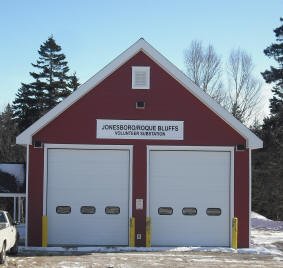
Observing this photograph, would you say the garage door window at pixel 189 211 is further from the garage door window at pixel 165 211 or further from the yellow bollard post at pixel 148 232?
the yellow bollard post at pixel 148 232

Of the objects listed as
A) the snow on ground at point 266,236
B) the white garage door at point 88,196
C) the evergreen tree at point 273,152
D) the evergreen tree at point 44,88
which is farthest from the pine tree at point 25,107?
the white garage door at point 88,196

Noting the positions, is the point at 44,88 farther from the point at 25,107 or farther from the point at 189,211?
the point at 189,211

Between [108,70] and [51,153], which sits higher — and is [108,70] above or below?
above

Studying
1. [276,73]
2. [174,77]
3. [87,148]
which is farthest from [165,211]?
[276,73]

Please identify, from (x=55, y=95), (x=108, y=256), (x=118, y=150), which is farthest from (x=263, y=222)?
(x=55, y=95)

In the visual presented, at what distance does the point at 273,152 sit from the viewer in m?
48.8

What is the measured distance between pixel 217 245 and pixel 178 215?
1.66 metres

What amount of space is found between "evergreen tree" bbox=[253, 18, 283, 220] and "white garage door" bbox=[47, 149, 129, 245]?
29.4 meters

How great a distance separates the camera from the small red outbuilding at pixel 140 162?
1980cm

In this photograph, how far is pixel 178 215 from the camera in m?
20.1

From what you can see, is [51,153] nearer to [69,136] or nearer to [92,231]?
[69,136]

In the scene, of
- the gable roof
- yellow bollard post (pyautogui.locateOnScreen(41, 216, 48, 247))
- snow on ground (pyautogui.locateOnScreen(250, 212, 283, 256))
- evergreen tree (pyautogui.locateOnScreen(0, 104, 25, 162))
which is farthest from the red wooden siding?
evergreen tree (pyautogui.locateOnScreen(0, 104, 25, 162))

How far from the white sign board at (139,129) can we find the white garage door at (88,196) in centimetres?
61

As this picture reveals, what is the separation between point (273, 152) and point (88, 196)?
31.5 meters
